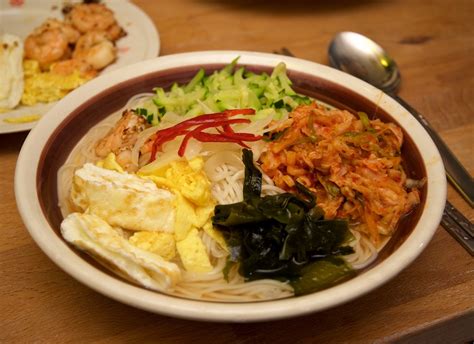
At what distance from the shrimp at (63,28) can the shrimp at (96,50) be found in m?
0.10

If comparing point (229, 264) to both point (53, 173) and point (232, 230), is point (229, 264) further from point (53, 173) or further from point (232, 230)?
point (53, 173)

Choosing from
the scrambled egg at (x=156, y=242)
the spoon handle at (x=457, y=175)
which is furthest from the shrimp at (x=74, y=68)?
the spoon handle at (x=457, y=175)

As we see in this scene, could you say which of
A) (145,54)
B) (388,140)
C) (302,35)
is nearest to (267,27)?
(302,35)

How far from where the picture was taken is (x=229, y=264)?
179 centimetres

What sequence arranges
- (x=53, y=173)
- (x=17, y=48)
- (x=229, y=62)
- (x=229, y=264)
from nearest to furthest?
(x=229, y=264)
(x=53, y=173)
(x=229, y=62)
(x=17, y=48)

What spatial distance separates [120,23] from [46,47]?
21.7 inches

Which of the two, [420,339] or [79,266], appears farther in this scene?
[420,339]

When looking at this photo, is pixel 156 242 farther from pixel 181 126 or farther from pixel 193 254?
pixel 181 126

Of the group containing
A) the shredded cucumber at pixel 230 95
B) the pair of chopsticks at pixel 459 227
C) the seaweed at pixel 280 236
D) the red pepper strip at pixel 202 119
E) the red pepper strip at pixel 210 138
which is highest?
the red pepper strip at pixel 202 119

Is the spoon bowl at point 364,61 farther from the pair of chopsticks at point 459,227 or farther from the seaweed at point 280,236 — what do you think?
the seaweed at point 280,236

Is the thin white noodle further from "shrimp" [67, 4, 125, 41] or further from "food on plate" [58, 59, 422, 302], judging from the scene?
"shrimp" [67, 4, 125, 41]

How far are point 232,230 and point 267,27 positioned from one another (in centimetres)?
222

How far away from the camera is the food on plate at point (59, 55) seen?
2736 millimetres

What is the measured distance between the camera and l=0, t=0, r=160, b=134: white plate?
3.04m
